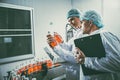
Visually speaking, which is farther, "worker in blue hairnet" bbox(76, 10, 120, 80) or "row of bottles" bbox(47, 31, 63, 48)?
"row of bottles" bbox(47, 31, 63, 48)

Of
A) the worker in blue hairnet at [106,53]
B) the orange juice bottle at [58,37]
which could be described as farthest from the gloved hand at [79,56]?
the orange juice bottle at [58,37]

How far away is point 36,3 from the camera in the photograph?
156 cm

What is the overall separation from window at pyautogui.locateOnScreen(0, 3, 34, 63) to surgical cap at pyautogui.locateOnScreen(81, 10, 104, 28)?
1.54 feet

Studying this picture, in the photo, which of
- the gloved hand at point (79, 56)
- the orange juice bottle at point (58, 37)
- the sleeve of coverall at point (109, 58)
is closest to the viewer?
the sleeve of coverall at point (109, 58)

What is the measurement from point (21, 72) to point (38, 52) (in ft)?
0.73

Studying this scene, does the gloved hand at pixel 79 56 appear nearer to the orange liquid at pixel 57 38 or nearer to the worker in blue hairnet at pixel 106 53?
the worker in blue hairnet at pixel 106 53

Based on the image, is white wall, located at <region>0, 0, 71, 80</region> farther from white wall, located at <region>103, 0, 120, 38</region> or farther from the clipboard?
white wall, located at <region>103, 0, 120, 38</region>

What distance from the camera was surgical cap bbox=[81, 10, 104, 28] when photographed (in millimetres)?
1479

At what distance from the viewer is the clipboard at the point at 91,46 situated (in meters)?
1.45

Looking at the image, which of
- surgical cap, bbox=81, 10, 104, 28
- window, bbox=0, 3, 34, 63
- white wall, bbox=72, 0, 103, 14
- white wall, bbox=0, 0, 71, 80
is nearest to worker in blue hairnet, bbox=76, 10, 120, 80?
surgical cap, bbox=81, 10, 104, 28

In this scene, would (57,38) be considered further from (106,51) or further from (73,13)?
(106,51)

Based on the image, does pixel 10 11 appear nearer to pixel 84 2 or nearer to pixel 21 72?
pixel 21 72

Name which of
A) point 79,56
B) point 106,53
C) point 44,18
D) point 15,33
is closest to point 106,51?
point 106,53

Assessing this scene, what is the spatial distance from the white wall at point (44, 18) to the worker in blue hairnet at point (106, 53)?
23 centimetres
